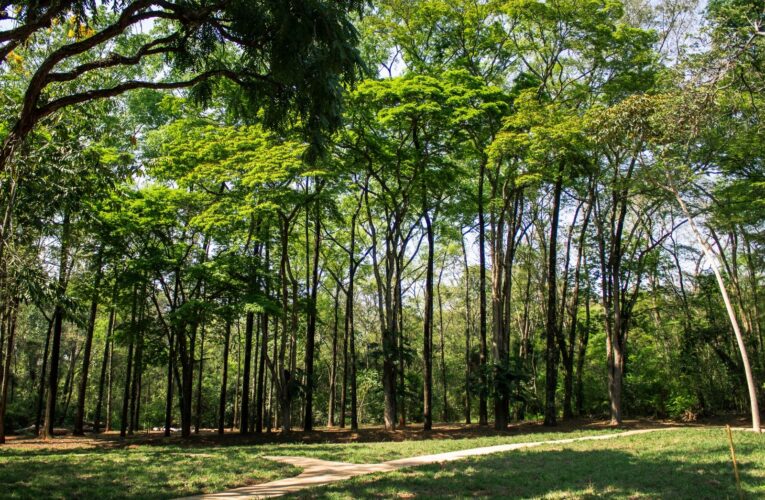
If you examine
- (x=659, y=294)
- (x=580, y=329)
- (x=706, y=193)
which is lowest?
(x=580, y=329)

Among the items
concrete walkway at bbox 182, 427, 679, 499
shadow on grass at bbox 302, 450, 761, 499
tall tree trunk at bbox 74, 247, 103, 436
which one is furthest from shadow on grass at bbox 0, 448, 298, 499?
tall tree trunk at bbox 74, 247, 103, 436

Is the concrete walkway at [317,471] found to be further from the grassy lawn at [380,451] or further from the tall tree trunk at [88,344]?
the tall tree trunk at [88,344]

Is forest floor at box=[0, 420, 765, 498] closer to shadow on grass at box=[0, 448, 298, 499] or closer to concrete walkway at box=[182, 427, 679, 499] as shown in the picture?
shadow on grass at box=[0, 448, 298, 499]

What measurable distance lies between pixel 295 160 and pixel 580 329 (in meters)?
17.0

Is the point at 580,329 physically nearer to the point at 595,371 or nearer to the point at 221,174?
the point at 595,371

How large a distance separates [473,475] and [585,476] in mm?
1550

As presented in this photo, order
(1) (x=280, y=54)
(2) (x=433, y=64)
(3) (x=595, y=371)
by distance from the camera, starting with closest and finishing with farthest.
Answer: (1) (x=280, y=54) < (2) (x=433, y=64) < (3) (x=595, y=371)

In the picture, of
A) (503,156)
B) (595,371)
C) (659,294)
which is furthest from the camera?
(595,371)

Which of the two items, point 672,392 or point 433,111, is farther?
point 672,392

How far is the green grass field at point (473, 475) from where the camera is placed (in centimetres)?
652

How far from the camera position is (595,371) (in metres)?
29.5

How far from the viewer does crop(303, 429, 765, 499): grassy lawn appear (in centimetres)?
633

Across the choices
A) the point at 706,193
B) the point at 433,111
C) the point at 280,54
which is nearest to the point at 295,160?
the point at 433,111

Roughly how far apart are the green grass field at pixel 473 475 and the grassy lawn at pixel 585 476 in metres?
0.01
